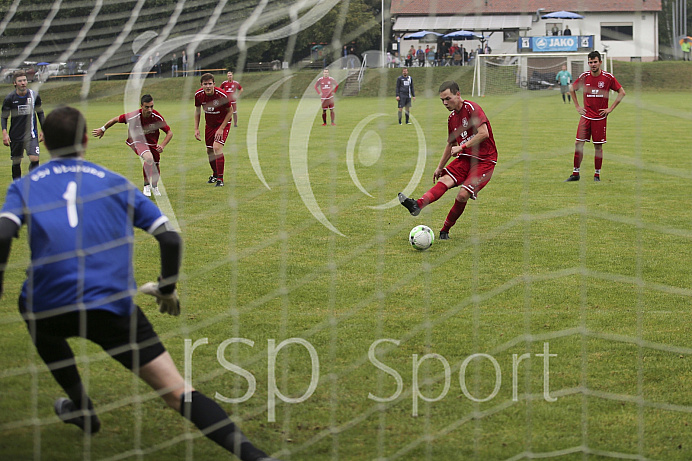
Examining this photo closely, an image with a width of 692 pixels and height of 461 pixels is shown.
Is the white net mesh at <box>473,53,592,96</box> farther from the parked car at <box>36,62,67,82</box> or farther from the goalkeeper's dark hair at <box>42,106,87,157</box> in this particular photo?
the goalkeeper's dark hair at <box>42,106,87,157</box>

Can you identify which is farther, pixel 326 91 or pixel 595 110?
pixel 326 91

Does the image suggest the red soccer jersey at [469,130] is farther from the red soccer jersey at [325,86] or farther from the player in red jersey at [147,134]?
the red soccer jersey at [325,86]

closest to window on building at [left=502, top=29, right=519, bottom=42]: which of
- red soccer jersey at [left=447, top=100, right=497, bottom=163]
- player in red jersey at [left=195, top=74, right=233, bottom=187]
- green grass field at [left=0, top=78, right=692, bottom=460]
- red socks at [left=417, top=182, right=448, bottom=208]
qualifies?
player in red jersey at [left=195, top=74, right=233, bottom=187]

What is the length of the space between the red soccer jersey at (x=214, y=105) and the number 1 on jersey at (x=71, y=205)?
878 centimetres

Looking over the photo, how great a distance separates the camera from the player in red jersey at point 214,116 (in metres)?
11.4

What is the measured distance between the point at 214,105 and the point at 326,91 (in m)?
11.0

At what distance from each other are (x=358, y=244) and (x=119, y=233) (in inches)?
179

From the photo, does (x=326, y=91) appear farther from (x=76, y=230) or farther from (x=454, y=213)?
(x=76, y=230)

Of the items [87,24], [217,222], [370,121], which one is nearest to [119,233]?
[87,24]

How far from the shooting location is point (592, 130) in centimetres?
1173

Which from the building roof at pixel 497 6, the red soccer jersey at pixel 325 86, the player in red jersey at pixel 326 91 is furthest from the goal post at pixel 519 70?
the player in red jersey at pixel 326 91

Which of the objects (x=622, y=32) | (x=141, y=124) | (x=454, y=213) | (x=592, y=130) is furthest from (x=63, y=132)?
(x=622, y=32)

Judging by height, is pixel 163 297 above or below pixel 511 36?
below

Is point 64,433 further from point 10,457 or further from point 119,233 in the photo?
point 119,233
